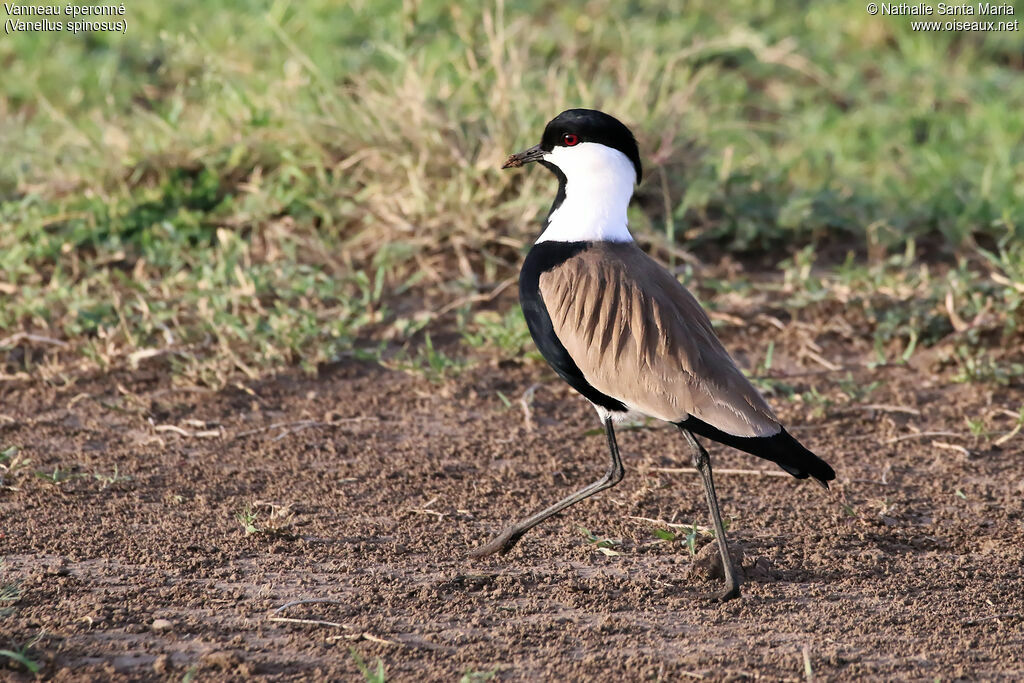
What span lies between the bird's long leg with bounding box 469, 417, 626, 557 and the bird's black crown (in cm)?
83

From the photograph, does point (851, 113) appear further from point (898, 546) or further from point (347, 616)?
point (347, 616)

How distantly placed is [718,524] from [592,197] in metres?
1.05

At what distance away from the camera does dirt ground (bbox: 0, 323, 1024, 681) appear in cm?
316

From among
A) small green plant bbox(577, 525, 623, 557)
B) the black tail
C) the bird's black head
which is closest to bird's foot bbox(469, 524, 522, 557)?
small green plant bbox(577, 525, 623, 557)

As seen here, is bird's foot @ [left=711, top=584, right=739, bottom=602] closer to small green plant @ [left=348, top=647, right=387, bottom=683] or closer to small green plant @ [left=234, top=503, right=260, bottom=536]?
small green plant @ [left=348, top=647, right=387, bottom=683]

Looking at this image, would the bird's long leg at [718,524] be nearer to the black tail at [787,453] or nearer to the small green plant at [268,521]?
the black tail at [787,453]

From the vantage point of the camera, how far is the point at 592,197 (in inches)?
160

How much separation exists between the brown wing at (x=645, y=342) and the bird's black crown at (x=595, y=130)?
1.02 feet

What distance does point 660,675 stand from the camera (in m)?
3.04

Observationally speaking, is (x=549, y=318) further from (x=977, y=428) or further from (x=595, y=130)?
(x=977, y=428)

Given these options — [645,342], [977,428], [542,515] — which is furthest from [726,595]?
[977,428]

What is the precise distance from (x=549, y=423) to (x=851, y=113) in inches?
149

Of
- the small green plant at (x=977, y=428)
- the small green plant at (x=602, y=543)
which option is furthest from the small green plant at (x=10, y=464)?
the small green plant at (x=977, y=428)

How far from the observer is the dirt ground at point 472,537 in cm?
316
